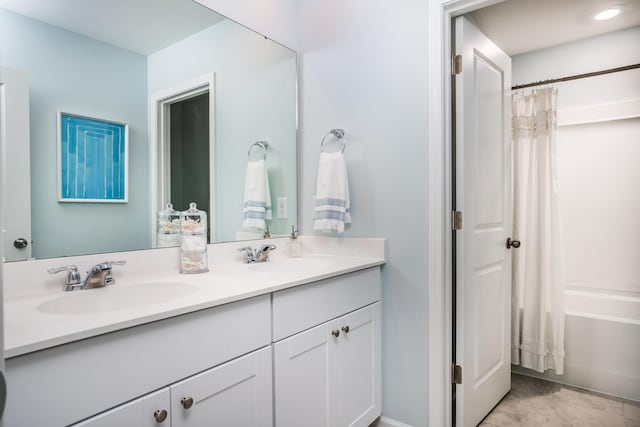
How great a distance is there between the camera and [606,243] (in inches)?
104

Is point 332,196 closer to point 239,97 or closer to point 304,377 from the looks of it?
point 239,97

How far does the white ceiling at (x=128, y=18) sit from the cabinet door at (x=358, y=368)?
1339 millimetres

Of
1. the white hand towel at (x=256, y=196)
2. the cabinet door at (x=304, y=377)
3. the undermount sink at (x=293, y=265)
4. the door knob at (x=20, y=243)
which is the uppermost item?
the white hand towel at (x=256, y=196)

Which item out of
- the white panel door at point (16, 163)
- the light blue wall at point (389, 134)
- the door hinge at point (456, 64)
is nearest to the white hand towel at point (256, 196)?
the light blue wall at point (389, 134)

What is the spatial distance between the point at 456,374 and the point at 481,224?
737 mm

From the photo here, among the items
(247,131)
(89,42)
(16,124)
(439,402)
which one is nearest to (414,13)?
(247,131)

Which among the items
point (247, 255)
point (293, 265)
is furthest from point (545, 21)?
point (247, 255)

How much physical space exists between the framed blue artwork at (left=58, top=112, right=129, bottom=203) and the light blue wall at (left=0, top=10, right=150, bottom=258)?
0.02 m

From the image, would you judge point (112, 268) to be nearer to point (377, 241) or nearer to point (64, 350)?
point (64, 350)

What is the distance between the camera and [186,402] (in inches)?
38.8

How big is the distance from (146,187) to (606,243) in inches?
115

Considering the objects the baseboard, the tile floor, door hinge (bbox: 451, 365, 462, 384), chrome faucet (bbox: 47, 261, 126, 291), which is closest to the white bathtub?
the tile floor

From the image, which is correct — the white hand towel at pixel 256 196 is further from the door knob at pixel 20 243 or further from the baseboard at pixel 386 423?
the baseboard at pixel 386 423

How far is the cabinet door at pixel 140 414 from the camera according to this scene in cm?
83
